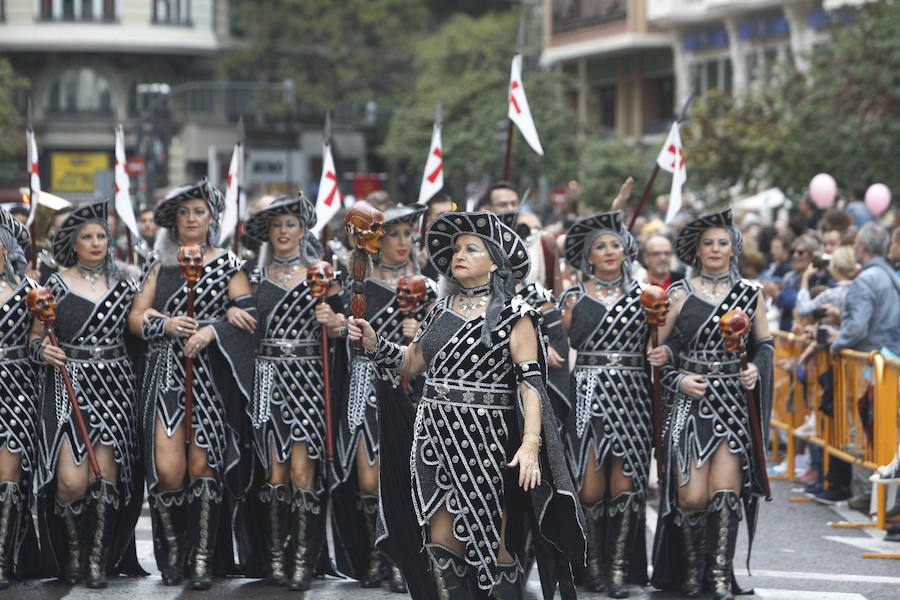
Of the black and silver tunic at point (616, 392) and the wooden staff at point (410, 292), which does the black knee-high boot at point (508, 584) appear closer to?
the wooden staff at point (410, 292)

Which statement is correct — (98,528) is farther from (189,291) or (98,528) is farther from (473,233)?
(473,233)

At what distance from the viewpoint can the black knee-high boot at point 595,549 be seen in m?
8.64

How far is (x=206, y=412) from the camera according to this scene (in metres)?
8.71

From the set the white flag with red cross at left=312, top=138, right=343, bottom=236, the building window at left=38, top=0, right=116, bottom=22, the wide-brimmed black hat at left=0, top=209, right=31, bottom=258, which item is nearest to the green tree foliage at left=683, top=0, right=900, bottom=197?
the white flag with red cross at left=312, top=138, right=343, bottom=236

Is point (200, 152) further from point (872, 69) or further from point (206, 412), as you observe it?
point (206, 412)

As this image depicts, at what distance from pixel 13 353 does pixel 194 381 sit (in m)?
0.95

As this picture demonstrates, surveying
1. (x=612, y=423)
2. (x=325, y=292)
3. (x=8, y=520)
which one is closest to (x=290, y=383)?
(x=325, y=292)

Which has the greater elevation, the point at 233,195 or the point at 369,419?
the point at 233,195

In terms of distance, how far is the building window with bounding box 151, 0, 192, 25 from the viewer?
57125 millimetres

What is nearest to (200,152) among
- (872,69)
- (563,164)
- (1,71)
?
(1,71)

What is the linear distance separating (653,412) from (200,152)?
51207 mm

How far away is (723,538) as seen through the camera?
8297 millimetres

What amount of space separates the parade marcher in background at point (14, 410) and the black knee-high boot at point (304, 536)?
138 centimetres

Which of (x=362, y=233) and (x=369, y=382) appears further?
(x=369, y=382)
